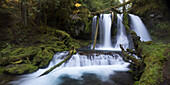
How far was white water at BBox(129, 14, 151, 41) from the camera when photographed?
45.9 ft

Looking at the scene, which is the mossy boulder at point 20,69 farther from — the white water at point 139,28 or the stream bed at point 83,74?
the white water at point 139,28

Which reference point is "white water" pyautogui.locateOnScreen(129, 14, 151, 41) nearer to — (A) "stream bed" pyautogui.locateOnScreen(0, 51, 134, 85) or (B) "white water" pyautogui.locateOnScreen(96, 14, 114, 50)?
(B) "white water" pyautogui.locateOnScreen(96, 14, 114, 50)

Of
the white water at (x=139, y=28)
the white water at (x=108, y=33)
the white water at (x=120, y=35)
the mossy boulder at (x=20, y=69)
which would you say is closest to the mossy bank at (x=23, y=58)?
A: the mossy boulder at (x=20, y=69)

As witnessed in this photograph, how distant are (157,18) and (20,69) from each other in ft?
53.2

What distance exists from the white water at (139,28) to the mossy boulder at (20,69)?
1361cm

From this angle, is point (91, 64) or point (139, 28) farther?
point (139, 28)

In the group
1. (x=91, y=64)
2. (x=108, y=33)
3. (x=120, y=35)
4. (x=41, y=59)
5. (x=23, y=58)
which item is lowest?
(x=91, y=64)

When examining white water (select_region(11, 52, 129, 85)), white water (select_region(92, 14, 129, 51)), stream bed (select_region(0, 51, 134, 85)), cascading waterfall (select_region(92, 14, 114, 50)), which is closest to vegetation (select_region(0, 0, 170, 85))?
stream bed (select_region(0, 51, 134, 85))

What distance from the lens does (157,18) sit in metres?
13.4

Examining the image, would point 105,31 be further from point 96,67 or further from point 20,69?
point 20,69

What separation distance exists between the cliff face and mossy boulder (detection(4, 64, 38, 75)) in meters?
14.3

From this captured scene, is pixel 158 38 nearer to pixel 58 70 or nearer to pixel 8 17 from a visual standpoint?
pixel 58 70

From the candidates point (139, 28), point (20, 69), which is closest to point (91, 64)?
point (20, 69)

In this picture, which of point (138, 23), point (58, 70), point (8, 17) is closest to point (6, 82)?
point (58, 70)
